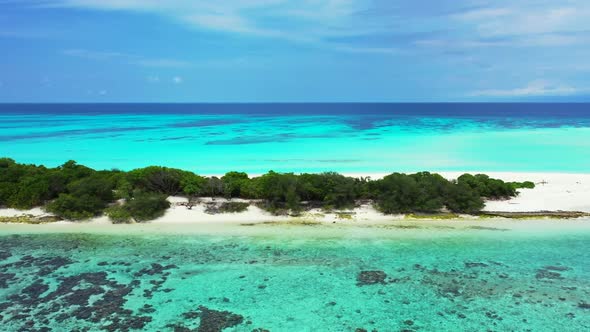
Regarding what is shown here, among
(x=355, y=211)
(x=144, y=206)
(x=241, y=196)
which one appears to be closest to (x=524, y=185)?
(x=355, y=211)

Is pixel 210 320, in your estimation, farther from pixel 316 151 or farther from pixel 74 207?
pixel 316 151

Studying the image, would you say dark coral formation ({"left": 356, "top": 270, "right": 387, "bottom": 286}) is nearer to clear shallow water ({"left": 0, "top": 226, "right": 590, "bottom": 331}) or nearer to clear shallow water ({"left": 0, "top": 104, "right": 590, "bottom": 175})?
clear shallow water ({"left": 0, "top": 226, "right": 590, "bottom": 331})

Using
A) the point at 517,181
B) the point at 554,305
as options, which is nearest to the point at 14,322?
the point at 554,305

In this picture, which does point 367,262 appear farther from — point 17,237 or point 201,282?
point 17,237

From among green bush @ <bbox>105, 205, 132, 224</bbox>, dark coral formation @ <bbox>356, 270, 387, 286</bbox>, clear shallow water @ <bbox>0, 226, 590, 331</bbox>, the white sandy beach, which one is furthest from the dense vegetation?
dark coral formation @ <bbox>356, 270, 387, 286</bbox>

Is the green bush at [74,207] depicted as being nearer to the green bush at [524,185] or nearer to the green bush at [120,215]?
the green bush at [120,215]
